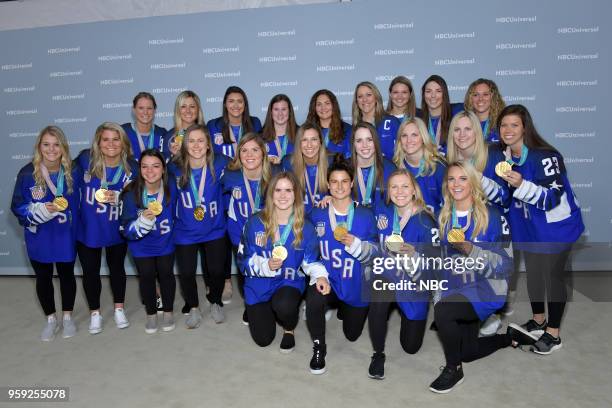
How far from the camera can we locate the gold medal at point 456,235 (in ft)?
12.2

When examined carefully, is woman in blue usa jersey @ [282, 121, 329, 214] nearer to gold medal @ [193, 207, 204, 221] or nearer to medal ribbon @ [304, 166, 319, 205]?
medal ribbon @ [304, 166, 319, 205]

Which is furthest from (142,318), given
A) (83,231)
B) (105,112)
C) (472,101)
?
(472,101)

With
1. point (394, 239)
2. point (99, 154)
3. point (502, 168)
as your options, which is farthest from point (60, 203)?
point (502, 168)

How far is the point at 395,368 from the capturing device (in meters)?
3.80

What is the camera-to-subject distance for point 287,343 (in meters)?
4.15

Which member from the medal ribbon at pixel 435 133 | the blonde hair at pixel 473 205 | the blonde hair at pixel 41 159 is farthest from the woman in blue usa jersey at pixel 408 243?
the blonde hair at pixel 41 159

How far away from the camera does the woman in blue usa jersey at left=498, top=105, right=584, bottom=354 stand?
3.94 metres

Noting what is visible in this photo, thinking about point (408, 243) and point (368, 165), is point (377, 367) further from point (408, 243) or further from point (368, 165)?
point (368, 165)

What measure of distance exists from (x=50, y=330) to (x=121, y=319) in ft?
1.87

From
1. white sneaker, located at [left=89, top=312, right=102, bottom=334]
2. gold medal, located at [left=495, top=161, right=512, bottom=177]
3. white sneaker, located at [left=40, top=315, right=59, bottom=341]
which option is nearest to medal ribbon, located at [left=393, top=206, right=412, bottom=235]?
gold medal, located at [left=495, top=161, right=512, bottom=177]

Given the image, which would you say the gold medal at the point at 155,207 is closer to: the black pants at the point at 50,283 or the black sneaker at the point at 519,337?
the black pants at the point at 50,283

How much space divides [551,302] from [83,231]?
12.6 ft

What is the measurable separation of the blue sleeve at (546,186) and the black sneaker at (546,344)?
972mm

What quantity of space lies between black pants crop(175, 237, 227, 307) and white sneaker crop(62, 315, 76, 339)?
3.16 feet
